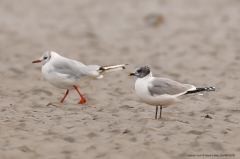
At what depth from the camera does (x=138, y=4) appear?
15.1m

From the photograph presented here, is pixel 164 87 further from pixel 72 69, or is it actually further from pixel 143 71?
pixel 72 69

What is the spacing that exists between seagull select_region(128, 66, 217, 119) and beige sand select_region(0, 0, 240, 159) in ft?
→ 1.25

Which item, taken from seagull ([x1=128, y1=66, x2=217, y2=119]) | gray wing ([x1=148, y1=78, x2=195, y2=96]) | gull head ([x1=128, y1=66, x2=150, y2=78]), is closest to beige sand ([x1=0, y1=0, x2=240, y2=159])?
seagull ([x1=128, y1=66, x2=217, y2=119])

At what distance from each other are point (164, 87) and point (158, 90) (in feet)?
0.58

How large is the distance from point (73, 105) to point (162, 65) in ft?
13.4

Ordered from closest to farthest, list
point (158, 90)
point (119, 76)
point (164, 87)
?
point (158, 90) < point (164, 87) < point (119, 76)

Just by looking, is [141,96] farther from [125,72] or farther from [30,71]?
[30,71]

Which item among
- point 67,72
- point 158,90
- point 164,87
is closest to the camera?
point 158,90

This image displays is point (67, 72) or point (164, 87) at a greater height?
point (67, 72)

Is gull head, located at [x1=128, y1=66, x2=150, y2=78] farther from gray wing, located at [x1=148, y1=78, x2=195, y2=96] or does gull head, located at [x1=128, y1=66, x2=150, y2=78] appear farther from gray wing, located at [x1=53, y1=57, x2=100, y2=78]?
gray wing, located at [x1=53, y1=57, x2=100, y2=78]

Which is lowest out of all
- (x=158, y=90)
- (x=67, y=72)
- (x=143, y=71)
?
(x=158, y=90)

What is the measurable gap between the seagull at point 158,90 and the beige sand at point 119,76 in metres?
0.38

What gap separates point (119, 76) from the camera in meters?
9.82

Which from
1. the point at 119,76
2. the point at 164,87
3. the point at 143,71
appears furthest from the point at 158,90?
the point at 119,76
